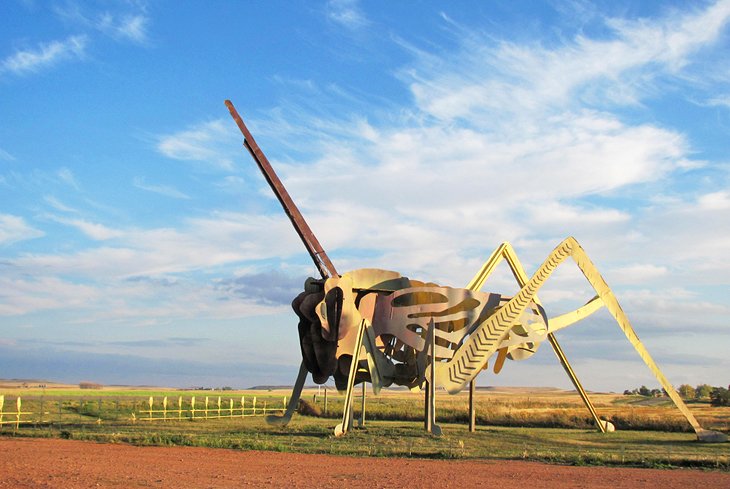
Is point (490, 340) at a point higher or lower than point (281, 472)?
higher

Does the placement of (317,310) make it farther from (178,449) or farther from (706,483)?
(706,483)

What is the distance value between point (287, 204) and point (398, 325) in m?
5.66

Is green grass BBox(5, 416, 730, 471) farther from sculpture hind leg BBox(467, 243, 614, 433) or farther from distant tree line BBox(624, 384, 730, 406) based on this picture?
distant tree line BBox(624, 384, 730, 406)

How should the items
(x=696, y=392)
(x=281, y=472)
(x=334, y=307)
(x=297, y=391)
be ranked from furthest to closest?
(x=696, y=392)
(x=297, y=391)
(x=334, y=307)
(x=281, y=472)

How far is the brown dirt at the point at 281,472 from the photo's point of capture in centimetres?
1531

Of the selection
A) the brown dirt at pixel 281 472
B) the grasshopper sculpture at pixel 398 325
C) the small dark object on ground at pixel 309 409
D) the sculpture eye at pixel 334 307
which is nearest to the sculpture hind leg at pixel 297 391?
the grasshopper sculpture at pixel 398 325

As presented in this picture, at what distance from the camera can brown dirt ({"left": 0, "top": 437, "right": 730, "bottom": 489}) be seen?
603 inches

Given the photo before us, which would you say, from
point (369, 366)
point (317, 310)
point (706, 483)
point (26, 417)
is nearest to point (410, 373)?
point (369, 366)

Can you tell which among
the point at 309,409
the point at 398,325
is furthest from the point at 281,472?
the point at 309,409

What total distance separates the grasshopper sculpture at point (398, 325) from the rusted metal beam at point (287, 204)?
35 millimetres

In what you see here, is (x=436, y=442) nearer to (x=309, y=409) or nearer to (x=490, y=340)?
(x=490, y=340)

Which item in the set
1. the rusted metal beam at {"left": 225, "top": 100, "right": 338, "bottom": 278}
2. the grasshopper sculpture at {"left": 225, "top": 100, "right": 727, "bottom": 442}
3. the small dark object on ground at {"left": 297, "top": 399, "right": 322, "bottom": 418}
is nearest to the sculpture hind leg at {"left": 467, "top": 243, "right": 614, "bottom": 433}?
the grasshopper sculpture at {"left": 225, "top": 100, "right": 727, "bottom": 442}

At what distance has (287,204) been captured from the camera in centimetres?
2722

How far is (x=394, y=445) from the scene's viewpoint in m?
23.2
